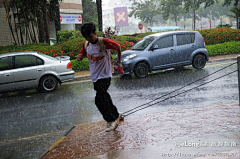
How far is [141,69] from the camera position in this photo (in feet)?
41.8

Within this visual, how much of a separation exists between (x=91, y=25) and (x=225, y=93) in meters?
4.91

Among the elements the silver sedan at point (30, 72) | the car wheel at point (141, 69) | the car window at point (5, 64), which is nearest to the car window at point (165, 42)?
the car wheel at point (141, 69)

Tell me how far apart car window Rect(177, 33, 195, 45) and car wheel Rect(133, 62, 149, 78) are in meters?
1.90

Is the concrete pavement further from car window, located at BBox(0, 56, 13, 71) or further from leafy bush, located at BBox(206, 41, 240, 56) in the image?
leafy bush, located at BBox(206, 41, 240, 56)

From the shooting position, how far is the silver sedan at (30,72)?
10680mm

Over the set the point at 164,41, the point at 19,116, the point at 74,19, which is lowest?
the point at 19,116

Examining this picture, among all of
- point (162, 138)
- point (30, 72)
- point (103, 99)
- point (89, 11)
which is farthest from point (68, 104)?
point (89, 11)

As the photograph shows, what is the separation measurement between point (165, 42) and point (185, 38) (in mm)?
1021

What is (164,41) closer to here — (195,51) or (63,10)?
(195,51)

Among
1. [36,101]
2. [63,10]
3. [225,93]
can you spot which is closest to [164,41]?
[225,93]

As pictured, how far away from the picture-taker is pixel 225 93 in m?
8.48

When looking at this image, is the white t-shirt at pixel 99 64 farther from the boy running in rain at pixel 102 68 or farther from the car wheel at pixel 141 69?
the car wheel at pixel 141 69

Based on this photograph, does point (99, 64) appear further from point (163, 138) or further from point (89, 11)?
point (89, 11)

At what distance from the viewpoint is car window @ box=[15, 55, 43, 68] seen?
35.8 feet
